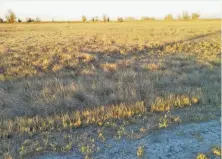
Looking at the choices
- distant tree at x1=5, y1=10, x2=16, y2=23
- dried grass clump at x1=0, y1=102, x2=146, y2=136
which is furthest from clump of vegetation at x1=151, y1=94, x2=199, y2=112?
distant tree at x1=5, y1=10, x2=16, y2=23

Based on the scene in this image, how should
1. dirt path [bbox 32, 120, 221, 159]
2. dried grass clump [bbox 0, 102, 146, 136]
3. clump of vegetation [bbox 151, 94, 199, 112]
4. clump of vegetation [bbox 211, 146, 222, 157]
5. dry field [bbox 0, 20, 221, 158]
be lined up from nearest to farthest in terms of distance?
clump of vegetation [bbox 211, 146, 222, 157] < dirt path [bbox 32, 120, 221, 159] < dry field [bbox 0, 20, 221, 158] < dried grass clump [bbox 0, 102, 146, 136] < clump of vegetation [bbox 151, 94, 199, 112]

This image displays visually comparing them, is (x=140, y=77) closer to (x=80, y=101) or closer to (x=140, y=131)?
(x=80, y=101)

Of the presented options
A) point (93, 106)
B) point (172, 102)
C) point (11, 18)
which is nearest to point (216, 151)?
point (172, 102)

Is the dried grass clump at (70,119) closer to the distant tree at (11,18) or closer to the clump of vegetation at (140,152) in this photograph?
the clump of vegetation at (140,152)

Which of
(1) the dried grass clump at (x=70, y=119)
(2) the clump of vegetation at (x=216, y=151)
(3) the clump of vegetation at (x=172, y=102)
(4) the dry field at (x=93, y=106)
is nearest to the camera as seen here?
(2) the clump of vegetation at (x=216, y=151)

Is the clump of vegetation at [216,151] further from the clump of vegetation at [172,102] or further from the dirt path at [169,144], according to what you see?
the clump of vegetation at [172,102]

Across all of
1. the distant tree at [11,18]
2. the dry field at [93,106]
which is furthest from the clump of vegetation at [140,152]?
the distant tree at [11,18]

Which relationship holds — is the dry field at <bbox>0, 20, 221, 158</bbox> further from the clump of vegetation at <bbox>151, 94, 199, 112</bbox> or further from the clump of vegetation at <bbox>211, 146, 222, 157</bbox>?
the clump of vegetation at <bbox>211, 146, 222, 157</bbox>

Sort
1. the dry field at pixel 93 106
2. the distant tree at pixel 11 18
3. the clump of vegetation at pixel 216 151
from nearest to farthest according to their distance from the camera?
1. the clump of vegetation at pixel 216 151
2. the dry field at pixel 93 106
3. the distant tree at pixel 11 18

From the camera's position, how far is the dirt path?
396 cm

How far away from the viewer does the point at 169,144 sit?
425cm

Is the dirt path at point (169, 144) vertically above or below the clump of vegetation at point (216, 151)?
below

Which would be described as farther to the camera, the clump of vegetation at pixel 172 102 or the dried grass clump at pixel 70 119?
the clump of vegetation at pixel 172 102

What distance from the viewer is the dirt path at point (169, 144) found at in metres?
Result: 3.96
